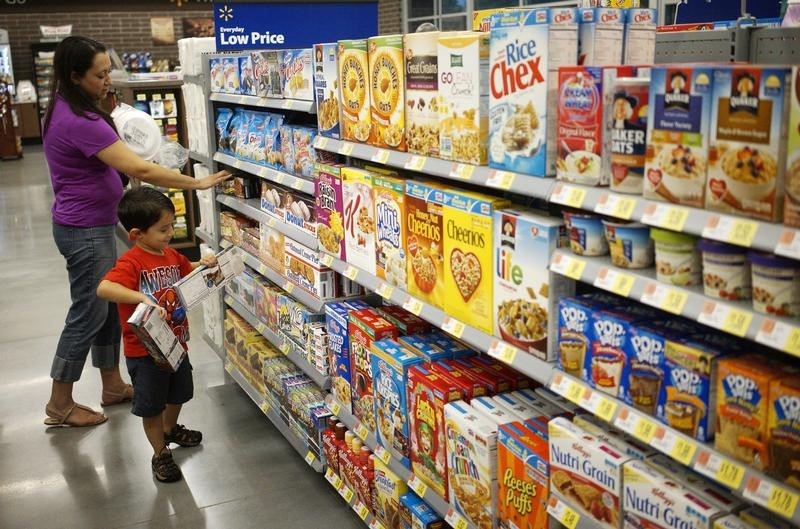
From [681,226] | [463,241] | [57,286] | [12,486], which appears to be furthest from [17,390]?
[681,226]

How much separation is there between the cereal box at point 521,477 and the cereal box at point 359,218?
102 cm

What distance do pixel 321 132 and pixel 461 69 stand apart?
1127mm

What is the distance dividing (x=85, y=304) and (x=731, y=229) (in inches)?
142

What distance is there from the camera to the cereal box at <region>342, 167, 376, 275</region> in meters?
3.10

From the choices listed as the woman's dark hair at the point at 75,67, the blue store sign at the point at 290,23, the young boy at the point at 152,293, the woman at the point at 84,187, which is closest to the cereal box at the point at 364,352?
the young boy at the point at 152,293

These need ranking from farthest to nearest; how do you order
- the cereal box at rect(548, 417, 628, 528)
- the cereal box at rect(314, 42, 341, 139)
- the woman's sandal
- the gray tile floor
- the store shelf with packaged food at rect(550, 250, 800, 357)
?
the woman's sandal < the gray tile floor < the cereal box at rect(314, 42, 341, 139) < the cereal box at rect(548, 417, 628, 528) < the store shelf with packaged food at rect(550, 250, 800, 357)

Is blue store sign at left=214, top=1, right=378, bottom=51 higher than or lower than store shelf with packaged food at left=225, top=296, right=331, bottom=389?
higher

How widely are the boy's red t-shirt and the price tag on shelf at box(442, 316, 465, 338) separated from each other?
53.1 inches

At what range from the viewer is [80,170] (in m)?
4.13

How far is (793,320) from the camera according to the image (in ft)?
5.16

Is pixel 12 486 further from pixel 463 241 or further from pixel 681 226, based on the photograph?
pixel 681 226

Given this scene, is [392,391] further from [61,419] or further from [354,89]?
[61,419]

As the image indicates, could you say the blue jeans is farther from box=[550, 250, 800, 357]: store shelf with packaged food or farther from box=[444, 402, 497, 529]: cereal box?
box=[550, 250, 800, 357]: store shelf with packaged food

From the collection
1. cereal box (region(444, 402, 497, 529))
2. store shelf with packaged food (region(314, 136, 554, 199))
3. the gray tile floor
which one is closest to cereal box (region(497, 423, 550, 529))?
cereal box (region(444, 402, 497, 529))
